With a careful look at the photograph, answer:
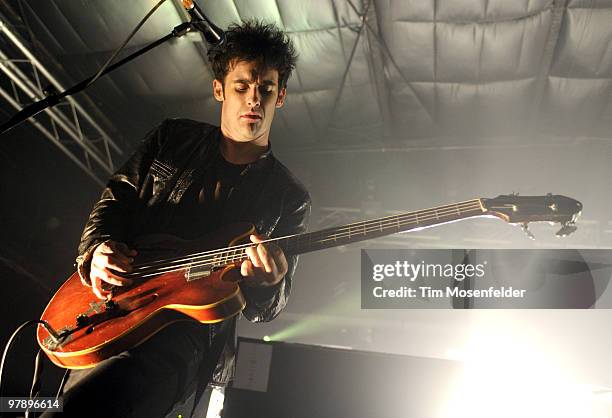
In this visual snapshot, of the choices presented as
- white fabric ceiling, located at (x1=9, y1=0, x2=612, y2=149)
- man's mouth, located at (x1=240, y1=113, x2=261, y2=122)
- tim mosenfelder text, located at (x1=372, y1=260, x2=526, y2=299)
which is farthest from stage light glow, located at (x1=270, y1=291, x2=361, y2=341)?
man's mouth, located at (x1=240, y1=113, x2=261, y2=122)

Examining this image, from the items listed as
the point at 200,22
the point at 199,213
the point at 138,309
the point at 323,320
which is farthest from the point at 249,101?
the point at 323,320

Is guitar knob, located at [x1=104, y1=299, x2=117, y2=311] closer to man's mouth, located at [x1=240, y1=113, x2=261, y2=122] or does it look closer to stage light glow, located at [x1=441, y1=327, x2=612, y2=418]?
man's mouth, located at [x1=240, y1=113, x2=261, y2=122]

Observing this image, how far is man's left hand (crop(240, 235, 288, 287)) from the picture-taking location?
1705 mm

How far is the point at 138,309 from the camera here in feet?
5.36

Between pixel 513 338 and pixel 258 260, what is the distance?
1.96 meters

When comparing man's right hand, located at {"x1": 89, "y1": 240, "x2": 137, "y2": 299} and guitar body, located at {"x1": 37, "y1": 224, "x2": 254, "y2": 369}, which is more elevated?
man's right hand, located at {"x1": 89, "y1": 240, "x2": 137, "y2": 299}

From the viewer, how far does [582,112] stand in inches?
140

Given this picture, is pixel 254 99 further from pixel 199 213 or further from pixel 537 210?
pixel 537 210

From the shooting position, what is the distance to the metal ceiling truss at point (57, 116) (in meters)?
3.41

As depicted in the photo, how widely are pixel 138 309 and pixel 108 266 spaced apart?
7.8 inches

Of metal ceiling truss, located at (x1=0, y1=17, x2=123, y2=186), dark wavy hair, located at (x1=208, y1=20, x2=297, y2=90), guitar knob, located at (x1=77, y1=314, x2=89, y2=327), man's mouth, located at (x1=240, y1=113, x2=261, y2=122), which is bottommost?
guitar knob, located at (x1=77, y1=314, x2=89, y2=327)

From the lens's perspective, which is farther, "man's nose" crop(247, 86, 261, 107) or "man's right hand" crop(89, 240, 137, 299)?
"man's nose" crop(247, 86, 261, 107)

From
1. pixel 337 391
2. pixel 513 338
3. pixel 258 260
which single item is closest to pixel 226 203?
pixel 258 260

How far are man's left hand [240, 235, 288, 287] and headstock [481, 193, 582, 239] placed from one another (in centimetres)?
81
